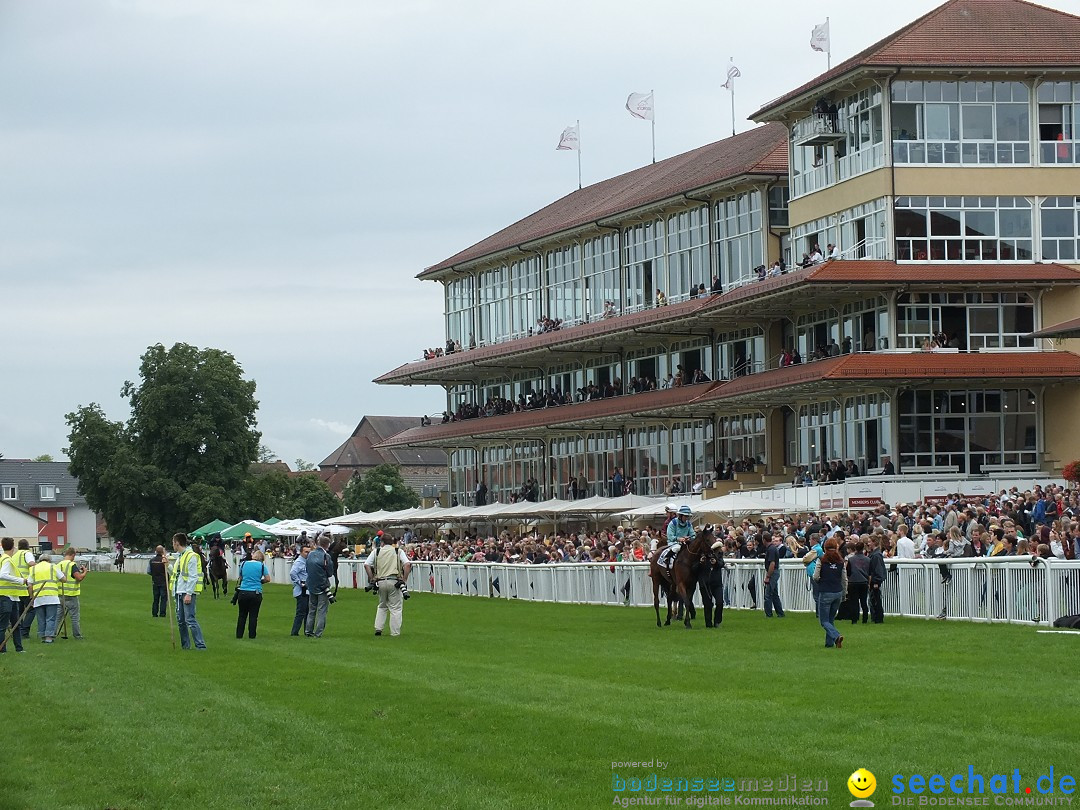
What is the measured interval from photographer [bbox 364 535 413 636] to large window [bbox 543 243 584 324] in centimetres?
4484

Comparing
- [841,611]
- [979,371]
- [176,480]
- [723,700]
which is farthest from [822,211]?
[176,480]

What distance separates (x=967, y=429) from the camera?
1980 inches

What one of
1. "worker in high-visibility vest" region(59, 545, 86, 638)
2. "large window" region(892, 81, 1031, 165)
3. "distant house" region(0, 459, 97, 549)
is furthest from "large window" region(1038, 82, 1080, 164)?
"distant house" region(0, 459, 97, 549)

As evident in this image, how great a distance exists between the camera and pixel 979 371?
4828 cm

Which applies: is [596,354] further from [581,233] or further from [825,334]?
[825,334]

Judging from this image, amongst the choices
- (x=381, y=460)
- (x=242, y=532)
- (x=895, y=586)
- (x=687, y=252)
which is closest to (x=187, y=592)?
(x=895, y=586)

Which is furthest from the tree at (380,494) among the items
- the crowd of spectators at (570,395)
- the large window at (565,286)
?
the large window at (565,286)

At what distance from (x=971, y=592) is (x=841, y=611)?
7.40 ft

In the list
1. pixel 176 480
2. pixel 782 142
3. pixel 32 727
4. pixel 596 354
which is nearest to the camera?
pixel 32 727

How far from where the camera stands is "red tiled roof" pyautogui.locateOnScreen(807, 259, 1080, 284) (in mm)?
→ 48844

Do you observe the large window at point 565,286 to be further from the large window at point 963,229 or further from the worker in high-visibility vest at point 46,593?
the worker in high-visibility vest at point 46,593

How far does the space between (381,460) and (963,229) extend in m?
122

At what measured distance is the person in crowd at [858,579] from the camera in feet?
83.8

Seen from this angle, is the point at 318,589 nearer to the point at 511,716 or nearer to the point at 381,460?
the point at 511,716
